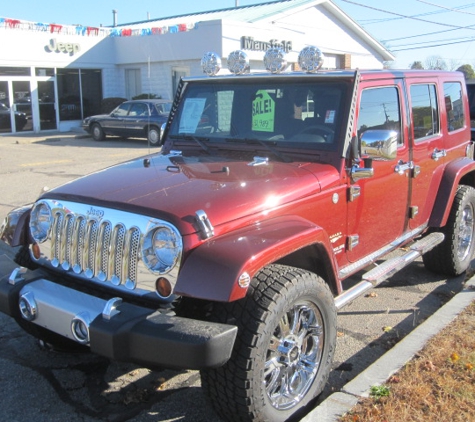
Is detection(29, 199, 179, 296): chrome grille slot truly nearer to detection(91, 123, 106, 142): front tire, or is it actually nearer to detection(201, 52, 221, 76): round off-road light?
detection(201, 52, 221, 76): round off-road light

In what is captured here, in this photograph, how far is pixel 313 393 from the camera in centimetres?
320

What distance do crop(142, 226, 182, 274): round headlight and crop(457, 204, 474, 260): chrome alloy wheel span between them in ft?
12.0

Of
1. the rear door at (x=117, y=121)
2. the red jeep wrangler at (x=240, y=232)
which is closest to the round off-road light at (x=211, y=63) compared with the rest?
the red jeep wrangler at (x=240, y=232)

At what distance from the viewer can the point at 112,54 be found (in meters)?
25.0

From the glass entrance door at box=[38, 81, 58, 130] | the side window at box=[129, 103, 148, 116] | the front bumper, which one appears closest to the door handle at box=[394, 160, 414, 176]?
the front bumper

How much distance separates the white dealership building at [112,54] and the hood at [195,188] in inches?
706

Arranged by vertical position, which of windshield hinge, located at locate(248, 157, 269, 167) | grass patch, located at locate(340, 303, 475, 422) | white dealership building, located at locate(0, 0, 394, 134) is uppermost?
white dealership building, located at locate(0, 0, 394, 134)

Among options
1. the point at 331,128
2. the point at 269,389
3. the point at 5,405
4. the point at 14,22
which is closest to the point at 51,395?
the point at 5,405

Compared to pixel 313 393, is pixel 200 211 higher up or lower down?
higher up

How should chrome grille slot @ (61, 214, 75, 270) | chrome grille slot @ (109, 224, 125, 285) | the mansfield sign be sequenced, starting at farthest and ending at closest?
the mansfield sign
chrome grille slot @ (61, 214, 75, 270)
chrome grille slot @ (109, 224, 125, 285)

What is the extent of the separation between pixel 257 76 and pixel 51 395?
8.86ft

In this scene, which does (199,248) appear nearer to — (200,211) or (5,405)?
(200,211)

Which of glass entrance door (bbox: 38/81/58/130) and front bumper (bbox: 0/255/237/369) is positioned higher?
glass entrance door (bbox: 38/81/58/130)

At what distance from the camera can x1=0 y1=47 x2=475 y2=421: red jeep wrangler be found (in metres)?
2.69
